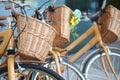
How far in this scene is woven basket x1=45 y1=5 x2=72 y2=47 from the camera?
11.5 ft

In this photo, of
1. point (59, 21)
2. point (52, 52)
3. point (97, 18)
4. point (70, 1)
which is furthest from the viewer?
point (70, 1)

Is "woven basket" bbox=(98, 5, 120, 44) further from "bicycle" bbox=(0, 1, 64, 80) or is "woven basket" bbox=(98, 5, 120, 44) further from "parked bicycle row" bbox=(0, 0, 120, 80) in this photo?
"bicycle" bbox=(0, 1, 64, 80)

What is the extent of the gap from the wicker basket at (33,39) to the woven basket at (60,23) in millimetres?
656

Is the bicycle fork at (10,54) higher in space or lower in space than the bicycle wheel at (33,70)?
higher

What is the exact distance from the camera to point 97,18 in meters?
3.81

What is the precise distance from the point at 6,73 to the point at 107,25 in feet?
4.53

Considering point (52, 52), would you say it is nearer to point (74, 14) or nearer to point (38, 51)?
point (38, 51)

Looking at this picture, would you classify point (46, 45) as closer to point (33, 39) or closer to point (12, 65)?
point (33, 39)

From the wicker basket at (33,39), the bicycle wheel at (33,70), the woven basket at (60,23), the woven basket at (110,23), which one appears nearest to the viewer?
the wicker basket at (33,39)

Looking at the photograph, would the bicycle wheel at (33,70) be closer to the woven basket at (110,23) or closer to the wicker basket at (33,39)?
the wicker basket at (33,39)

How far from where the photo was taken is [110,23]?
3.69 m

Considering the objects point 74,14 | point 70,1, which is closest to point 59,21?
point 74,14

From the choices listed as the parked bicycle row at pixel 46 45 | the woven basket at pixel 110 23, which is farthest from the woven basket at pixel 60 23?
the woven basket at pixel 110 23

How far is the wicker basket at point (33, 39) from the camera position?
9.05 ft
